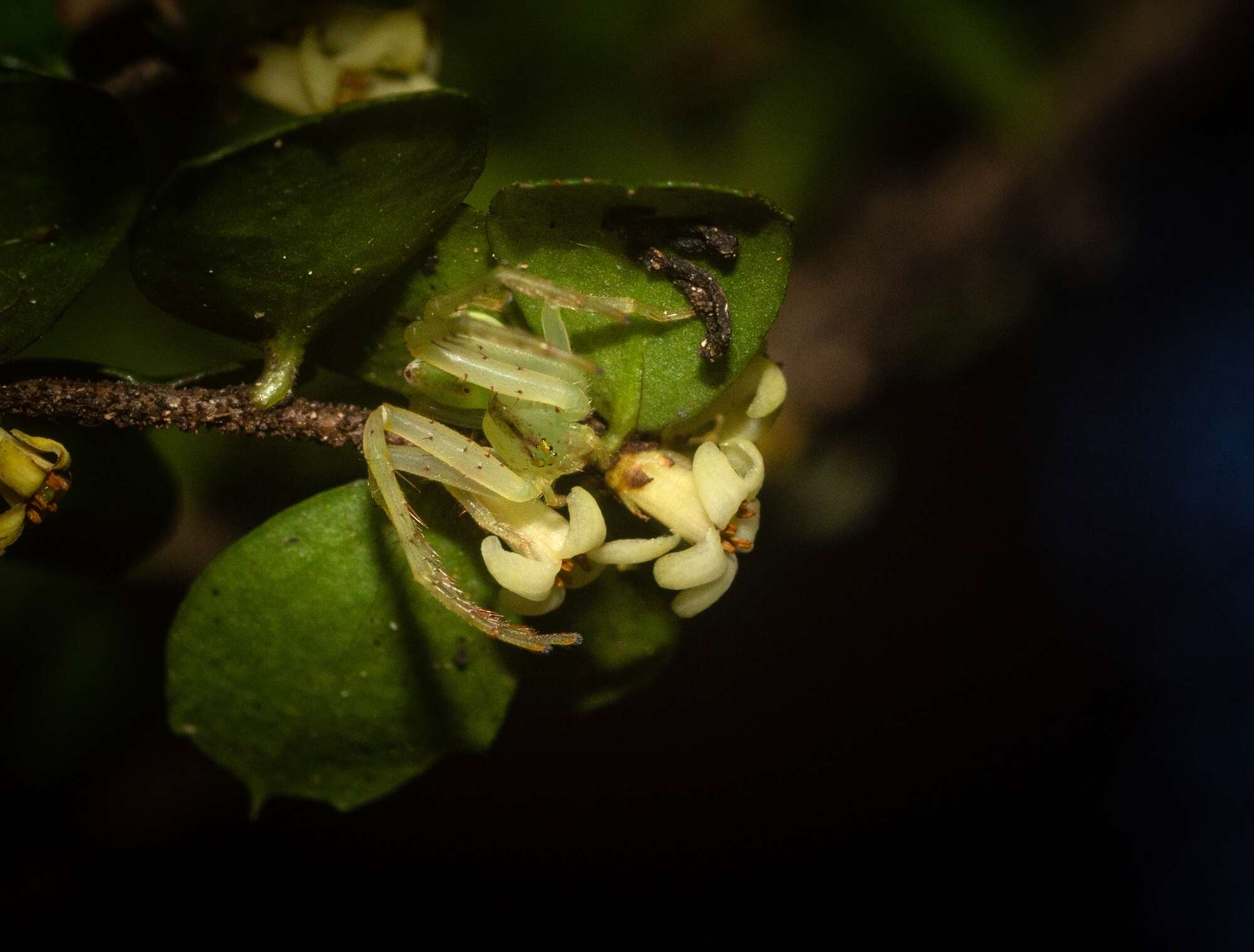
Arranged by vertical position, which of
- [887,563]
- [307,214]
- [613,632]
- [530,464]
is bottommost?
[887,563]

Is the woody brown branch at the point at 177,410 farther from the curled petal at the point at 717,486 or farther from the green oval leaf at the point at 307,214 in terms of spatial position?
the curled petal at the point at 717,486

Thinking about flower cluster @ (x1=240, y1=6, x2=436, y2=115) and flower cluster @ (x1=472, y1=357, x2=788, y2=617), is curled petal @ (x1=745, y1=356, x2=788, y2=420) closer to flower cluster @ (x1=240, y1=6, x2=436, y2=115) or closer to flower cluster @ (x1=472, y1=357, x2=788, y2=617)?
flower cluster @ (x1=472, y1=357, x2=788, y2=617)

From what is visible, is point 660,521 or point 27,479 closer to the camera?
point 27,479

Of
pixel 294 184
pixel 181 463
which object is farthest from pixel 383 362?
pixel 181 463

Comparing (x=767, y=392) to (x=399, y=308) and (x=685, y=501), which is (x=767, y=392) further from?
(x=399, y=308)

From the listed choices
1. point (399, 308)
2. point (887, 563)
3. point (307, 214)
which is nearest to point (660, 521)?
point (399, 308)
